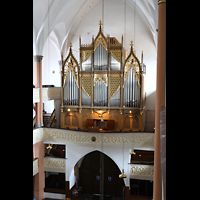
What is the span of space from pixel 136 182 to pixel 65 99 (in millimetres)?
5709

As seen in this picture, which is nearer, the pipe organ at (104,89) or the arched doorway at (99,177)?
the pipe organ at (104,89)

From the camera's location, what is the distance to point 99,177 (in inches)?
582

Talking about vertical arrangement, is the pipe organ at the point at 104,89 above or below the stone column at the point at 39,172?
above

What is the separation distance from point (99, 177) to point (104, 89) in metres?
5.20

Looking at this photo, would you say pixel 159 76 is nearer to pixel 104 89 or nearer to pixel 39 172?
pixel 104 89

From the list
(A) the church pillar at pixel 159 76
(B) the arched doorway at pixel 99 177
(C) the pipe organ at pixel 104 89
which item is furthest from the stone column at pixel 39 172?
(A) the church pillar at pixel 159 76

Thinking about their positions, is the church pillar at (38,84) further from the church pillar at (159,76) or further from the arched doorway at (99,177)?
the church pillar at (159,76)

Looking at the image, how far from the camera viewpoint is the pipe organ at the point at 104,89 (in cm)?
1313

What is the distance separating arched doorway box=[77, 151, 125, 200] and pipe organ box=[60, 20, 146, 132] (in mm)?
2352

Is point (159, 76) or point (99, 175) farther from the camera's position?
point (99, 175)

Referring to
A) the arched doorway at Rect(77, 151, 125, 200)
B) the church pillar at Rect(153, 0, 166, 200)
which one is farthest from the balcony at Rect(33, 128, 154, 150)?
the church pillar at Rect(153, 0, 166, 200)

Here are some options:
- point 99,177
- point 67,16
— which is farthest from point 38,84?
point 99,177

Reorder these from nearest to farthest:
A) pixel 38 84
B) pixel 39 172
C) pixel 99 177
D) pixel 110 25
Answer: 1. pixel 39 172
2. pixel 38 84
3. pixel 99 177
4. pixel 110 25

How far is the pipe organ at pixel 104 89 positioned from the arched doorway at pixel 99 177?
2.35 m
